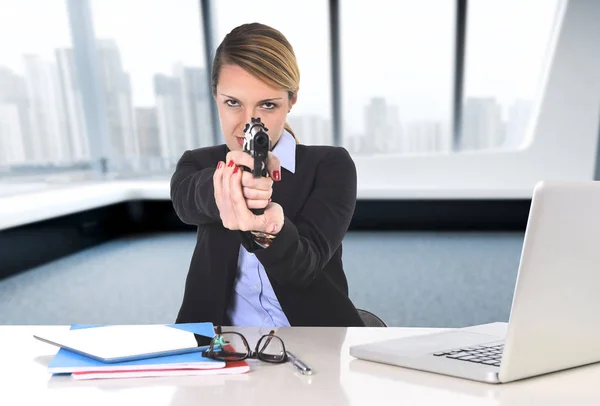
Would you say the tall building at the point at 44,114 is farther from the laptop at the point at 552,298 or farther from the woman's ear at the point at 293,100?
the laptop at the point at 552,298

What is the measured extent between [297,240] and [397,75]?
14.8ft

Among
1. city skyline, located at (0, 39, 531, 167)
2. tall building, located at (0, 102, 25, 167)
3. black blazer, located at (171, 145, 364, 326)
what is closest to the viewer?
black blazer, located at (171, 145, 364, 326)

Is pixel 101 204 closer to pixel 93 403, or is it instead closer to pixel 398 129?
pixel 398 129

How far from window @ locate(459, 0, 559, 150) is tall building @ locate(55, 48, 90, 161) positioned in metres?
3.61

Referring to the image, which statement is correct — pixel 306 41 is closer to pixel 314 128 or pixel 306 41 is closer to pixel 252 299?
pixel 314 128

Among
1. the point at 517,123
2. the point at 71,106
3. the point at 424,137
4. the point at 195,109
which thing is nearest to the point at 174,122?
the point at 195,109

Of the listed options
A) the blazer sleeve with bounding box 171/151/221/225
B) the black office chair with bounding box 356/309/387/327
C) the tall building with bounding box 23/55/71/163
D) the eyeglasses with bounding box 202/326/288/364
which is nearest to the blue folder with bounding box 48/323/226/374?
the eyeglasses with bounding box 202/326/288/364

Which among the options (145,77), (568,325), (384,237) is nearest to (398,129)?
(384,237)

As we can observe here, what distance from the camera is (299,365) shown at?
29.6 inches

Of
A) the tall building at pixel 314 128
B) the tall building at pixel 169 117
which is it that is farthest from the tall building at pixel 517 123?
the tall building at pixel 169 117

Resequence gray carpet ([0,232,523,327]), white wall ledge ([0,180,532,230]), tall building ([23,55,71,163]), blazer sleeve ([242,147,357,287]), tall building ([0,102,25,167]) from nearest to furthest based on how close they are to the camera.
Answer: blazer sleeve ([242,147,357,287]) → gray carpet ([0,232,523,327]) → white wall ledge ([0,180,532,230]) → tall building ([0,102,25,167]) → tall building ([23,55,71,163])

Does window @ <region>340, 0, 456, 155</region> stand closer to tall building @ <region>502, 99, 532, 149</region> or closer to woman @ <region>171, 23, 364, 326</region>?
tall building @ <region>502, 99, 532, 149</region>

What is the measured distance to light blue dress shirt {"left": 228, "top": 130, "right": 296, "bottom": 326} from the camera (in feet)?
3.77

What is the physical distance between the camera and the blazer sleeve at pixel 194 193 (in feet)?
3.53
